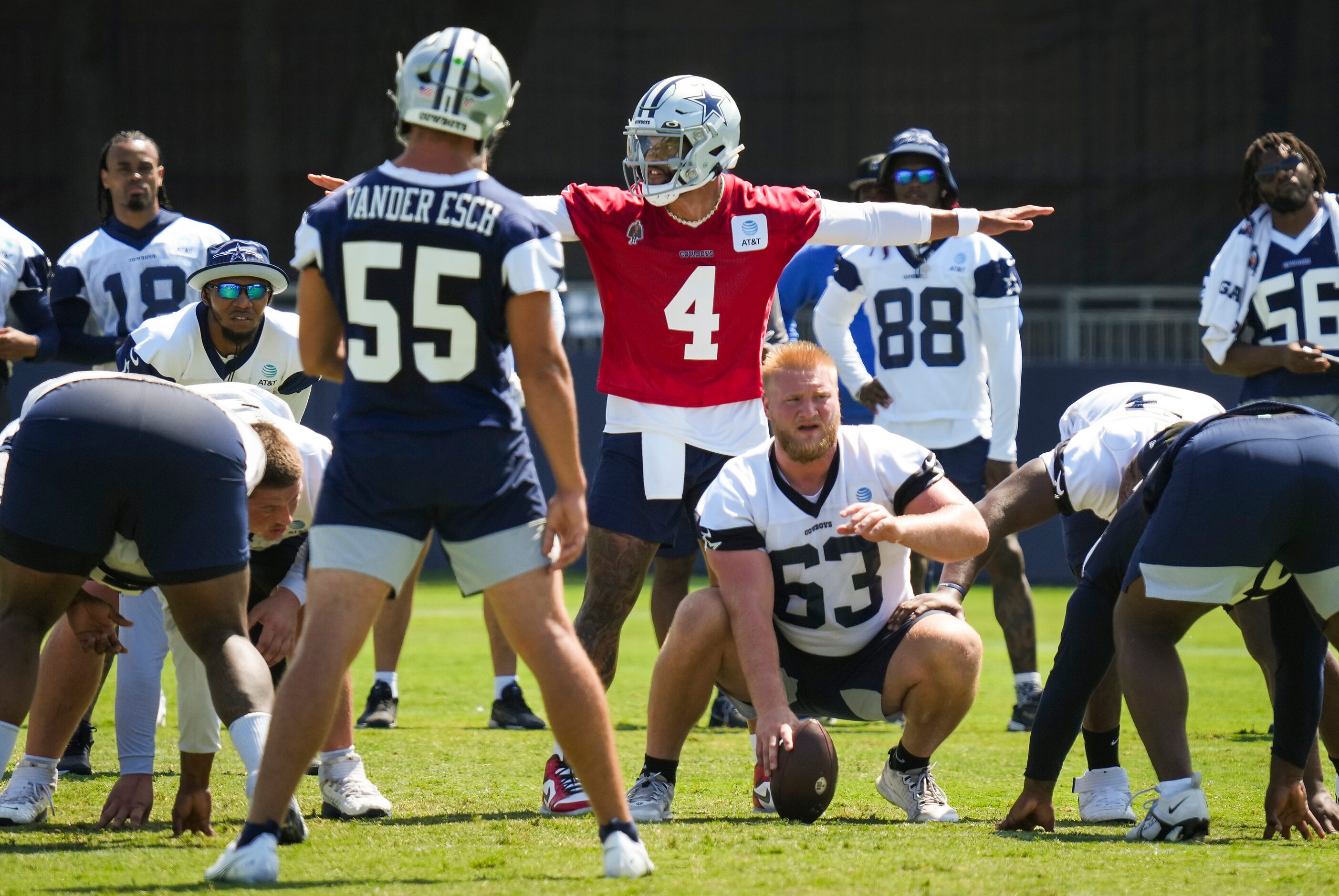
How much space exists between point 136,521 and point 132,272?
150 inches

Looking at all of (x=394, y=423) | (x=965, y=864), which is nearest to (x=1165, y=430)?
(x=965, y=864)

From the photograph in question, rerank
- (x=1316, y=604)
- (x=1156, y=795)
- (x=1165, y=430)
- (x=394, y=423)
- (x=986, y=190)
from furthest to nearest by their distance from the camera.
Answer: (x=986, y=190), (x=1156, y=795), (x=1165, y=430), (x=1316, y=604), (x=394, y=423)

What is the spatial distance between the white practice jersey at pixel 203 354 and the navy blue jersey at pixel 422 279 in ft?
6.69

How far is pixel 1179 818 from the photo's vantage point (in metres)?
4.73

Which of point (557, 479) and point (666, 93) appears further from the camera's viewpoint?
point (666, 93)

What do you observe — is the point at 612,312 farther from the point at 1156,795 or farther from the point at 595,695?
the point at 1156,795

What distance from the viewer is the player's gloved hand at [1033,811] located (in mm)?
4965

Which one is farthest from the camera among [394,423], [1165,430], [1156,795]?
[1156,795]

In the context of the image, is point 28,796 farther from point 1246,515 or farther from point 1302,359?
point 1302,359

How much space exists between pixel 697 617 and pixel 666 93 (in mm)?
1746

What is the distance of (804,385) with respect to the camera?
16.7 ft

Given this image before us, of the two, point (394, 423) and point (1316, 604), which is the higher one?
point (394, 423)

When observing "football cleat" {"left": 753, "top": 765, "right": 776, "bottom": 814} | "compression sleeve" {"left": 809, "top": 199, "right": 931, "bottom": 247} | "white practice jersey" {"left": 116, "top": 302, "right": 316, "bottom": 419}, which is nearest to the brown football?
"football cleat" {"left": 753, "top": 765, "right": 776, "bottom": 814}

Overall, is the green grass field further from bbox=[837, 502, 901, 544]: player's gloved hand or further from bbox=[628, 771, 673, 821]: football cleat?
bbox=[837, 502, 901, 544]: player's gloved hand
